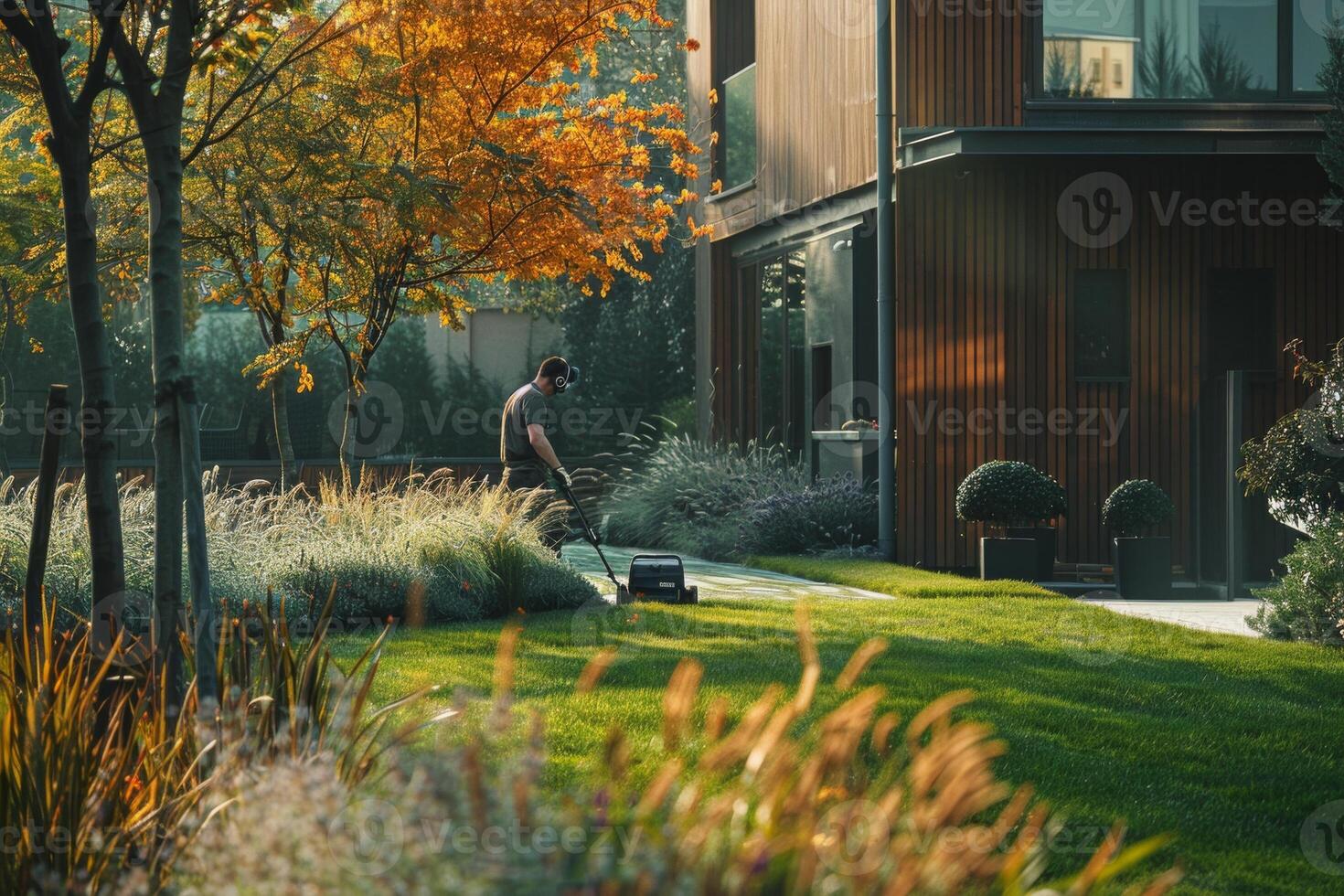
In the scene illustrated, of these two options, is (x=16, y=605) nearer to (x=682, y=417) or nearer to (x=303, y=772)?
(x=303, y=772)

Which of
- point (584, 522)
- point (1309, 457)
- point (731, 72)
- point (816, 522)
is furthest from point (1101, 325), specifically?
point (731, 72)

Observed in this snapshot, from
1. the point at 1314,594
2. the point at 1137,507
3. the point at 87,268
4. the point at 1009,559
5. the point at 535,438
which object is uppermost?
the point at 87,268

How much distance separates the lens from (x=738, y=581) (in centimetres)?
1245

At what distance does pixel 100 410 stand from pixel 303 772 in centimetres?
252

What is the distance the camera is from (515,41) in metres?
12.2

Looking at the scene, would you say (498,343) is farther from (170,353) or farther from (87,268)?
(170,353)

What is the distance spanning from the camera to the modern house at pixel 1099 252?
13.5 metres

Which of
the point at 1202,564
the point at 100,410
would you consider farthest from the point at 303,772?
the point at 1202,564

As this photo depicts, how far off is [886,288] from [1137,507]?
3429mm

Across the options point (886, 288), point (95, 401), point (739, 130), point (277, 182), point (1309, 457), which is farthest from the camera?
point (739, 130)

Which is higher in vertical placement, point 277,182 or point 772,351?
point 277,182

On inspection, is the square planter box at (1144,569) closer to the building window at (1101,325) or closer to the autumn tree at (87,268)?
the building window at (1101,325)

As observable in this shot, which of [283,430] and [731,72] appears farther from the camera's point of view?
[731,72]

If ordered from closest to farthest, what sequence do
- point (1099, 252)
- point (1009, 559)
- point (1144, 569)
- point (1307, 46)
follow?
point (1144, 569)
point (1009, 559)
point (1307, 46)
point (1099, 252)
